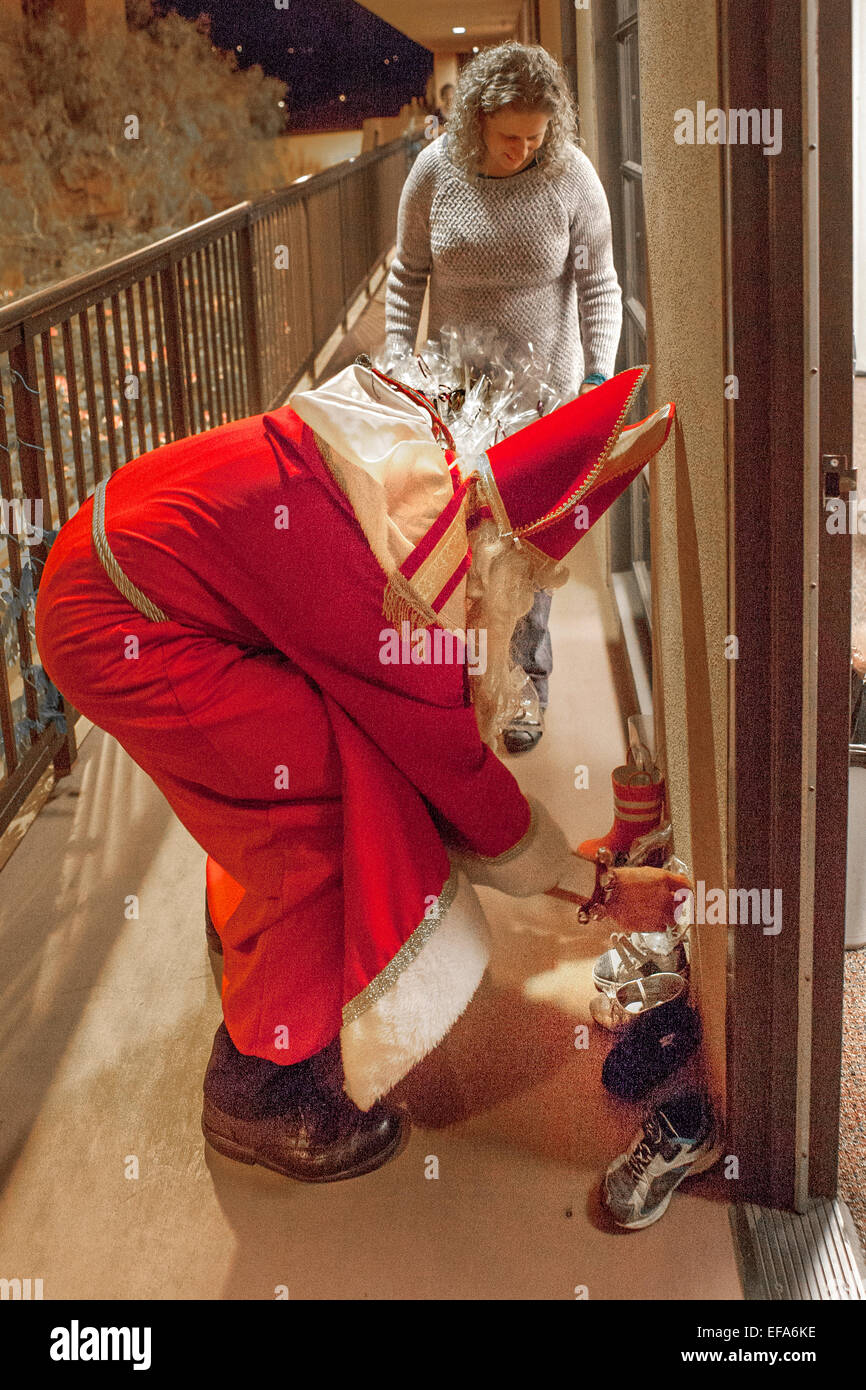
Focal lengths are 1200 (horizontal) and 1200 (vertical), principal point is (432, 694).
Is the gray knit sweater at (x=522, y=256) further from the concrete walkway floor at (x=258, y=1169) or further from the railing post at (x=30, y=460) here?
the concrete walkway floor at (x=258, y=1169)

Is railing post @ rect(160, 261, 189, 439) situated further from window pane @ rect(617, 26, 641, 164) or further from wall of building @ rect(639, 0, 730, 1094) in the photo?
wall of building @ rect(639, 0, 730, 1094)

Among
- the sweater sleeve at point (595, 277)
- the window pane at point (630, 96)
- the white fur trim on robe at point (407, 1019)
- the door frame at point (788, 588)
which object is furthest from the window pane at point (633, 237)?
the white fur trim on robe at point (407, 1019)

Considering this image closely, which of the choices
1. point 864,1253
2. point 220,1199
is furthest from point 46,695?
point 864,1253

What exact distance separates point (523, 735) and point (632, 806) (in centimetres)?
95

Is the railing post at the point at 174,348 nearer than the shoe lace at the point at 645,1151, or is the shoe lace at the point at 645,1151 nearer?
the shoe lace at the point at 645,1151

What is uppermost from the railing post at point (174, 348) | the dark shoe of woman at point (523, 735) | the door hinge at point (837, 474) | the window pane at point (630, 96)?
the window pane at point (630, 96)

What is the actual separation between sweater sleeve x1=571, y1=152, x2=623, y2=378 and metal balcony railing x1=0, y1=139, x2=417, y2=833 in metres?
1.16

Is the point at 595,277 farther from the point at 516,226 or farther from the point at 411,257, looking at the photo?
the point at 411,257

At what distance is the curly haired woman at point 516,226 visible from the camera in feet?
7.94

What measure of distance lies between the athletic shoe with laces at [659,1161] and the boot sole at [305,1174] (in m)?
0.32

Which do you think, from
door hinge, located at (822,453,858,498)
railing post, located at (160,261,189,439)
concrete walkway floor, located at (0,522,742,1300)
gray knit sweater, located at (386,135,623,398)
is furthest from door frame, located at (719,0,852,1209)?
railing post, located at (160,261,189,439)

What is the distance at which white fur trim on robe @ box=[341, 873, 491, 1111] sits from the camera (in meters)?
1.59

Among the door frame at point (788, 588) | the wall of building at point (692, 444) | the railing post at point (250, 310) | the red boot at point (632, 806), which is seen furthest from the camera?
the railing post at point (250, 310)
